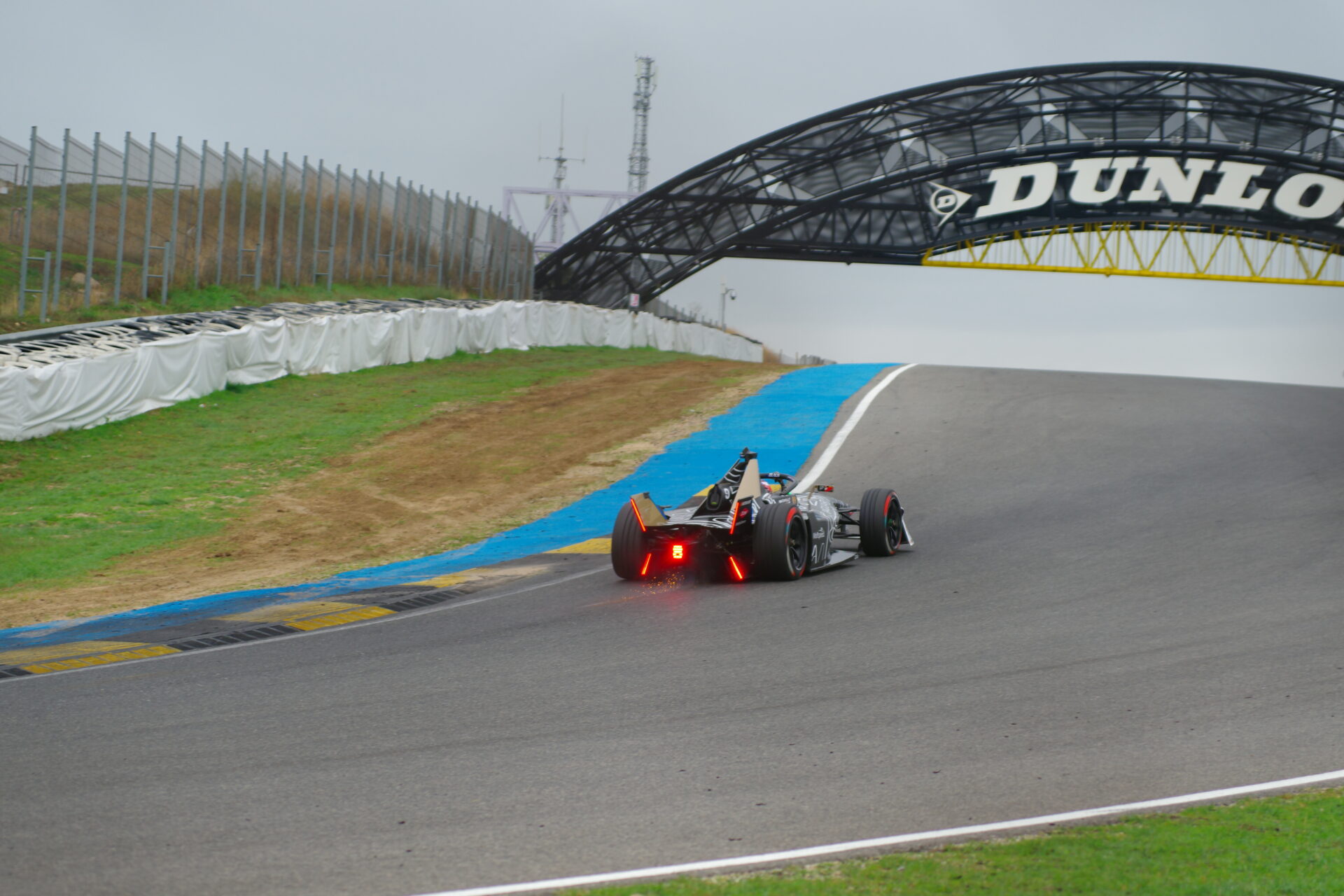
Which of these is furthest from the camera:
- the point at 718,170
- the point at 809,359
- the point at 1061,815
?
the point at 809,359

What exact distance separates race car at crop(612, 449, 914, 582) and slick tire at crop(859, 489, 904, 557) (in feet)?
1.78

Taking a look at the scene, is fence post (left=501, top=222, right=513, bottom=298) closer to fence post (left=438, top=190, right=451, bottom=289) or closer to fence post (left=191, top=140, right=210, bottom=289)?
fence post (left=438, top=190, right=451, bottom=289)

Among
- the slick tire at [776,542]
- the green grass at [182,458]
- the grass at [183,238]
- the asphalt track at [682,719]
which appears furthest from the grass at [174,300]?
the slick tire at [776,542]

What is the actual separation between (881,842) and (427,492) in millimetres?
12579

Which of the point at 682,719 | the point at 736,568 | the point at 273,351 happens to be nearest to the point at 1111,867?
the point at 682,719

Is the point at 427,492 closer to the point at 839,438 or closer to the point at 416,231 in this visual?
the point at 839,438

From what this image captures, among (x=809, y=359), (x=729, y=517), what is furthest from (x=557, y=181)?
(x=729, y=517)

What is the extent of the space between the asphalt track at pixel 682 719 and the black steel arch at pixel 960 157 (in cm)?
3598

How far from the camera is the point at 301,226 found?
36.5 m

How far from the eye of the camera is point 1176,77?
44594 millimetres

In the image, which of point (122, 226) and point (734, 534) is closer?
point (734, 534)

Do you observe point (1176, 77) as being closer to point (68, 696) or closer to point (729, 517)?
point (729, 517)

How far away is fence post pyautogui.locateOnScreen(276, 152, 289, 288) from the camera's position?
3541 cm

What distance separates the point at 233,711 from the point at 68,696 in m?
1.25
